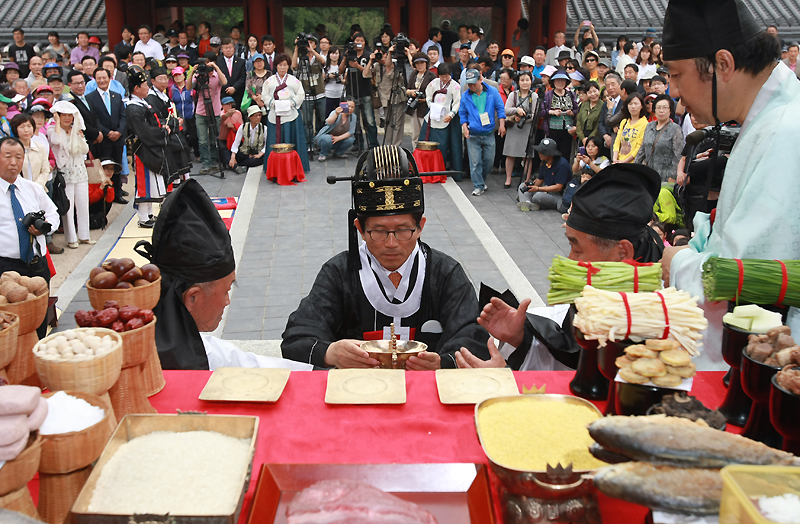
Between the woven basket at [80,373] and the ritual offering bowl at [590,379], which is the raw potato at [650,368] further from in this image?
the woven basket at [80,373]

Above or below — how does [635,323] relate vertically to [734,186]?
below

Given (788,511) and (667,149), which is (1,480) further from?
(667,149)

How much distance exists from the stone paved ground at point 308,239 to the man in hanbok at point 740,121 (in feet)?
13.4

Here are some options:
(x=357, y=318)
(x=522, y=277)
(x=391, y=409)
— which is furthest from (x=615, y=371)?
(x=522, y=277)

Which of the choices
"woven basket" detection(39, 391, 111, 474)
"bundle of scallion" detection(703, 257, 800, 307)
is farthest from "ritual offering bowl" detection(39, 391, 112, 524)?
"bundle of scallion" detection(703, 257, 800, 307)

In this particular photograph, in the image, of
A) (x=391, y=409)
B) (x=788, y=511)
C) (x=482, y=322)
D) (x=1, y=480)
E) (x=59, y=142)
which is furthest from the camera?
(x=59, y=142)

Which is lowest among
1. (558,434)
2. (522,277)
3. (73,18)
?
(522,277)

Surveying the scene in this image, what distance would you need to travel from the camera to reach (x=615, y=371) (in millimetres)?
1717

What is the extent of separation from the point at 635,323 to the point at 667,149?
685 cm

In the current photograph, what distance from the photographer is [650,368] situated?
1570 millimetres

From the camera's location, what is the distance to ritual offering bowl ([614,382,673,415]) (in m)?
1.59

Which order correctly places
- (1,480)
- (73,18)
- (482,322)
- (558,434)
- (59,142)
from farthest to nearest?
(73,18)
(59,142)
(482,322)
(558,434)
(1,480)

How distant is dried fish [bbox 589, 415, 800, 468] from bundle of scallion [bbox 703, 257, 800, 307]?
68 centimetres

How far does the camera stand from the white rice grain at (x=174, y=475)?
1.35 m
